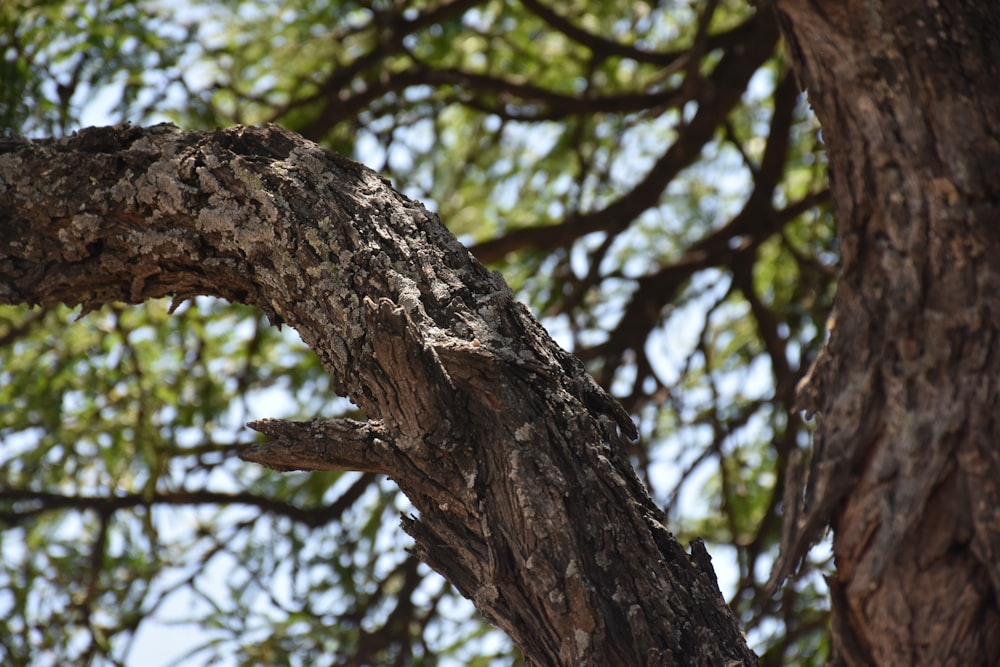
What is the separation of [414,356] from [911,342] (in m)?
0.61

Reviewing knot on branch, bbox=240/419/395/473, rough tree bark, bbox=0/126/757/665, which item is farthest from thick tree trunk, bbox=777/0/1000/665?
knot on branch, bbox=240/419/395/473

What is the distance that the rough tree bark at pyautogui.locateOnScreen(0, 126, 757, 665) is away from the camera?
1.35 metres

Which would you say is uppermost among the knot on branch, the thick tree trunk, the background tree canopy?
the background tree canopy

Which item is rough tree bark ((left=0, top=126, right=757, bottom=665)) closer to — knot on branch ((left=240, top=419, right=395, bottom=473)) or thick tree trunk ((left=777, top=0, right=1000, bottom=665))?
knot on branch ((left=240, top=419, right=395, bottom=473))

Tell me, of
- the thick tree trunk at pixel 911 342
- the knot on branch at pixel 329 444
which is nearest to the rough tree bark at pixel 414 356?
the knot on branch at pixel 329 444

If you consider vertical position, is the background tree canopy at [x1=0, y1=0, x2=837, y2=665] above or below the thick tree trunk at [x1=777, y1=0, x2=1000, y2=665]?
above

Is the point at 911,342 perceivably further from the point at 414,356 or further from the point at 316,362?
the point at 316,362

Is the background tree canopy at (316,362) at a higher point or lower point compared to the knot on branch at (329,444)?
higher

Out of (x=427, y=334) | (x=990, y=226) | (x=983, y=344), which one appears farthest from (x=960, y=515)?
(x=427, y=334)

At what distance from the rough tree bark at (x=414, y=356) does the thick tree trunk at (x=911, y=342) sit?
0.25m

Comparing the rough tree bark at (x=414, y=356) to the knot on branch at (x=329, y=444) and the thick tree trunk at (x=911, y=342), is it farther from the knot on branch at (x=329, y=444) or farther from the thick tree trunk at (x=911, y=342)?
the thick tree trunk at (x=911, y=342)

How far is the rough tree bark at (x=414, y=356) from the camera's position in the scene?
135cm

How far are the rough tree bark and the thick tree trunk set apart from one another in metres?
0.25

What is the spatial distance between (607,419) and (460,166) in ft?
9.62
